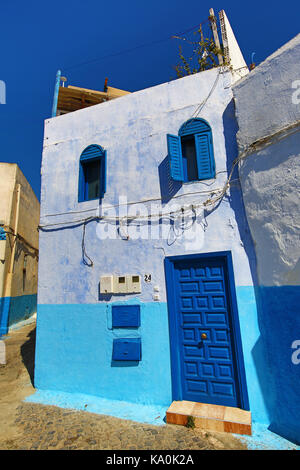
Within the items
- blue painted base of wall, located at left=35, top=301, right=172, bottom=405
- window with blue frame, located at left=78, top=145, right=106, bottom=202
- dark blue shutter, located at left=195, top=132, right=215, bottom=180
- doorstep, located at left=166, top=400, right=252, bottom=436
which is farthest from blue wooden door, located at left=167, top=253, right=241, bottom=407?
window with blue frame, located at left=78, top=145, right=106, bottom=202

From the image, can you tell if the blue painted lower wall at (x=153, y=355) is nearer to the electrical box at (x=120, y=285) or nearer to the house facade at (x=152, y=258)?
the house facade at (x=152, y=258)

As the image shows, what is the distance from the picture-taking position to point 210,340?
15.3ft

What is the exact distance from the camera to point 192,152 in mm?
5480

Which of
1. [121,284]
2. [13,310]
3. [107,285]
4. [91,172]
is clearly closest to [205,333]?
[121,284]

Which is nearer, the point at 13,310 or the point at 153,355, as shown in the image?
the point at 153,355

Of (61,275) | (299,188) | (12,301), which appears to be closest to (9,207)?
(12,301)

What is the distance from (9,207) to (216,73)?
11169 mm

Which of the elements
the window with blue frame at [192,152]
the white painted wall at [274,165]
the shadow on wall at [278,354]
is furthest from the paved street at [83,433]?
the window with blue frame at [192,152]

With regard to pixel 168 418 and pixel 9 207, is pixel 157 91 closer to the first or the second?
pixel 168 418

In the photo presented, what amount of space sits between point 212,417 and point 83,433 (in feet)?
6.65

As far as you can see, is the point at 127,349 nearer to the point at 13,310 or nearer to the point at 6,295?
the point at 6,295

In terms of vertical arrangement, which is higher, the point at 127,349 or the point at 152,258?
the point at 152,258

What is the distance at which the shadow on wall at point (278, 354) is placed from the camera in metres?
3.83

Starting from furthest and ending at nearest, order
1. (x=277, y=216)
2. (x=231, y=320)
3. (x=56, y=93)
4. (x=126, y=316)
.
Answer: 1. (x=56, y=93)
2. (x=126, y=316)
3. (x=231, y=320)
4. (x=277, y=216)
